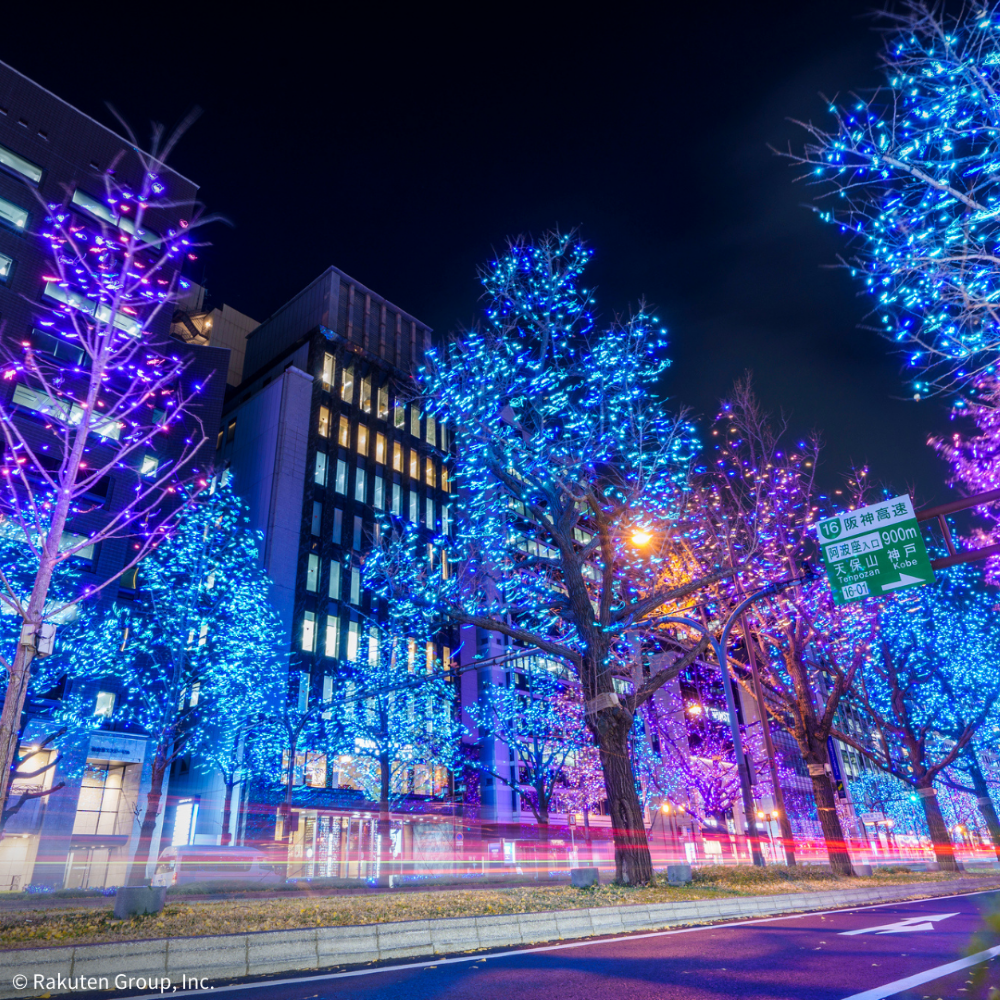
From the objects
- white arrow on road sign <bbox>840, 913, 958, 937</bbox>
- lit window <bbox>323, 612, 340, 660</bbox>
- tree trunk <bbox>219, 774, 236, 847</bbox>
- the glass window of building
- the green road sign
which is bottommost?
white arrow on road sign <bbox>840, 913, 958, 937</bbox>

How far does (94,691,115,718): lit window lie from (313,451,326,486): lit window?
767 inches

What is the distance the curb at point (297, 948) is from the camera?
5633mm

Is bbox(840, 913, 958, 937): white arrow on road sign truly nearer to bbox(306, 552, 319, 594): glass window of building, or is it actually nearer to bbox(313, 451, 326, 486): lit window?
bbox(306, 552, 319, 594): glass window of building

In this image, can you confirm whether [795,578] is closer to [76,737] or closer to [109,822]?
[76,737]

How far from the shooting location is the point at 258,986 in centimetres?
577

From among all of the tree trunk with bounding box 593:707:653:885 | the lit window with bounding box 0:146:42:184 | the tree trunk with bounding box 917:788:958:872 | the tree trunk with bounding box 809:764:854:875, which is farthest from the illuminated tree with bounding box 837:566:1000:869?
the lit window with bounding box 0:146:42:184

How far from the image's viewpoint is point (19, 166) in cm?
3709

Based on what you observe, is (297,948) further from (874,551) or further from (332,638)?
(332,638)

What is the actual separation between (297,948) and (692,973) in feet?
12.2

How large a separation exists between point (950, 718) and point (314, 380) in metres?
44.0

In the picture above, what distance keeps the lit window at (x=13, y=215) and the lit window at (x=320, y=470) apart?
21.1 metres

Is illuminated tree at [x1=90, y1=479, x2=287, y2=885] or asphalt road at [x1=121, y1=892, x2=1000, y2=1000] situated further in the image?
illuminated tree at [x1=90, y1=479, x2=287, y2=885]

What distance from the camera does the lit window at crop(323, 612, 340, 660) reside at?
147 feet

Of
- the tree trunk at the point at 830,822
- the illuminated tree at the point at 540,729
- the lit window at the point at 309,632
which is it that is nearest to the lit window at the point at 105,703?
the lit window at the point at 309,632
